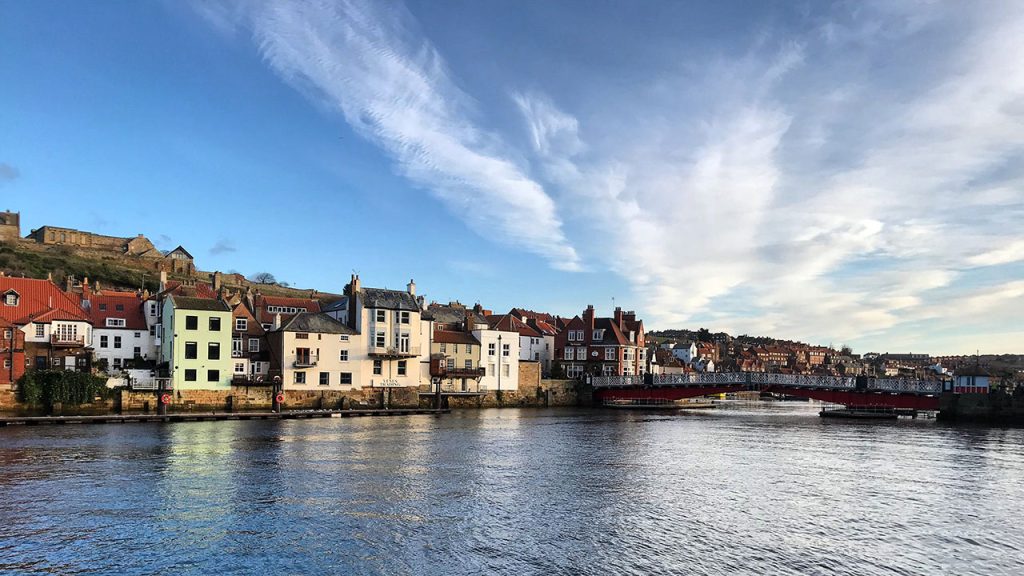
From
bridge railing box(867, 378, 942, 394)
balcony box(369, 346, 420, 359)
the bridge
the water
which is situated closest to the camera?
the water

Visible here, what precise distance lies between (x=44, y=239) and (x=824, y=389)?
157538 mm

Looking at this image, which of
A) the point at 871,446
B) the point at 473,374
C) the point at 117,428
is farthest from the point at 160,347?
the point at 871,446

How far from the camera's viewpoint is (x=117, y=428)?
175 ft

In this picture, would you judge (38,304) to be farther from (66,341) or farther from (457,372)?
Answer: (457,372)

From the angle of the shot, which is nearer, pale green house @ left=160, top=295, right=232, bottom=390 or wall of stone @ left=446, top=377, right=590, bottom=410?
pale green house @ left=160, top=295, right=232, bottom=390

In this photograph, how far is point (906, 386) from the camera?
260ft

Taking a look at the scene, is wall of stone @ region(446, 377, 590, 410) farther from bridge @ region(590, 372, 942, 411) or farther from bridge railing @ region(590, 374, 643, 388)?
bridge @ region(590, 372, 942, 411)

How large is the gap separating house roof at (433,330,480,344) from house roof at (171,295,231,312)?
82.7 ft

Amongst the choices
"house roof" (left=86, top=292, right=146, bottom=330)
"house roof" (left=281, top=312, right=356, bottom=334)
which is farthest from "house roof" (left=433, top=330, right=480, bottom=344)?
"house roof" (left=86, top=292, right=146, bottom=330)

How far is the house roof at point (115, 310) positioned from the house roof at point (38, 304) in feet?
4.37

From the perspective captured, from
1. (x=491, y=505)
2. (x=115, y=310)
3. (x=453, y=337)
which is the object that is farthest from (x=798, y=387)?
(x=115, y=310)

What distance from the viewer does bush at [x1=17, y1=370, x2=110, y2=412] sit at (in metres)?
61.4

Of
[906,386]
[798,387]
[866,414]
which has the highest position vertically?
[906,386]

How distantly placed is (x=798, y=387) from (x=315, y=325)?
5569cm
